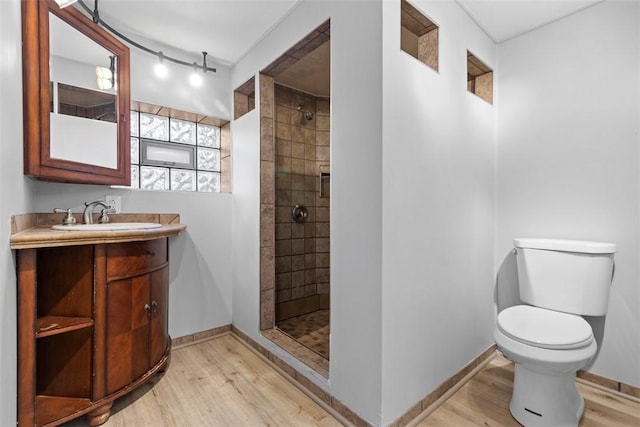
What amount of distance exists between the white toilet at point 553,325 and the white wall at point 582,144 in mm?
230

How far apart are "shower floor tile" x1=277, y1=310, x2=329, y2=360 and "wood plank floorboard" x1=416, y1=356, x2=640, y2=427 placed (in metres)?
0.86

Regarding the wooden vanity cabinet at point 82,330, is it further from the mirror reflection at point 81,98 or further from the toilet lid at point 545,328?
the toilet lid at point 545,328

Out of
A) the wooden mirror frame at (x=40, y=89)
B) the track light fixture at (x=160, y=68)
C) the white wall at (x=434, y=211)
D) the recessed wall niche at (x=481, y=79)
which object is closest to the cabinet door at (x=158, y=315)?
the wooden mirror frame at (x=40, y=89)

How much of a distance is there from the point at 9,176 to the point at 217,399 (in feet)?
4.77

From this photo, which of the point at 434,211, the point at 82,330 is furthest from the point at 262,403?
the point at 434,211

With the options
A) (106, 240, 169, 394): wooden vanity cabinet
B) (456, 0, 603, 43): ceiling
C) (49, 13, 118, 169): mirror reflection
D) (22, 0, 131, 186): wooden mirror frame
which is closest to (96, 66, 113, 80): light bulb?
(49, 13, 118, 169): mirror reflection

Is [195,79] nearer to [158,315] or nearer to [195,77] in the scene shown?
[195,77]

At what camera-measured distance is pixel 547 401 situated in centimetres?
146

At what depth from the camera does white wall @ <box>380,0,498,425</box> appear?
140 centimetres

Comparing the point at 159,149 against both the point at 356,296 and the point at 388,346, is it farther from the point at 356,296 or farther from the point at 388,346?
the point at 388,346

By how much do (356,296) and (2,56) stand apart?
1675 millimetres

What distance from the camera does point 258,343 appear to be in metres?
2.24

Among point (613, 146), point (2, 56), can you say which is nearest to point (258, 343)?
point (2, 56)

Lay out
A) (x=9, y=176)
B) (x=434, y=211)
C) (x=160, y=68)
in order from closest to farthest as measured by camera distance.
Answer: (x=9, y=176), (x=434, y=211), (x=160, y=68)
